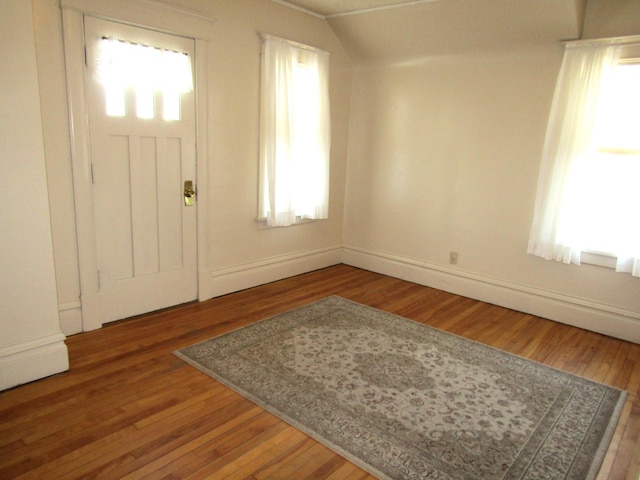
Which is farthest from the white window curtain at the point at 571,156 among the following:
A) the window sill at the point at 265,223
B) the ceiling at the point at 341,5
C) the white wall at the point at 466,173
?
the window sill at the point at 265,223

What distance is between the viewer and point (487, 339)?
362 cm

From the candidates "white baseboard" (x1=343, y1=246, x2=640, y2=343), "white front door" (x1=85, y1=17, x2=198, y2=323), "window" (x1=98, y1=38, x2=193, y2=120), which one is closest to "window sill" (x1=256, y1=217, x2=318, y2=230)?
"white front door" (x1=85, y1=17, x2=198, y2=323)

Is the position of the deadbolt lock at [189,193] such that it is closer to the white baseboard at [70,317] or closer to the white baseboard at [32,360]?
the white baseboard at [70,317]

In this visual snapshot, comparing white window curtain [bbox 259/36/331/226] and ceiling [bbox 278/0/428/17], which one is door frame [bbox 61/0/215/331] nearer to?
white window curtain [bbox 259/36/331/226]

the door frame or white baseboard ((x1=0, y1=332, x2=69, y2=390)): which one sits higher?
the door frame

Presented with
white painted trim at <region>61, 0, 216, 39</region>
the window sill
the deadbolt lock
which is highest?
white painted trim at <region>61, 0, 216, 39</region>

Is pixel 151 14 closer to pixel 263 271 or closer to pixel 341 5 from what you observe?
pixel 341 5

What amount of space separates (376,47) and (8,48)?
11.5 ft

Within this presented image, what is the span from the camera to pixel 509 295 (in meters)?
4.33

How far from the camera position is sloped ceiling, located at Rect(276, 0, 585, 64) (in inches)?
142

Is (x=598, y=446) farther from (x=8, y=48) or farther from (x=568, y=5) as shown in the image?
(x=8, y=48)

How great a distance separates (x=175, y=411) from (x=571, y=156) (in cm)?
362

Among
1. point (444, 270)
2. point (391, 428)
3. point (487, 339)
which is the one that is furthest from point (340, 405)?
point (444, 270)

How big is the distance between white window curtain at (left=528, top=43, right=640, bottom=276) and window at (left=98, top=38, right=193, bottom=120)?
10.4ft
